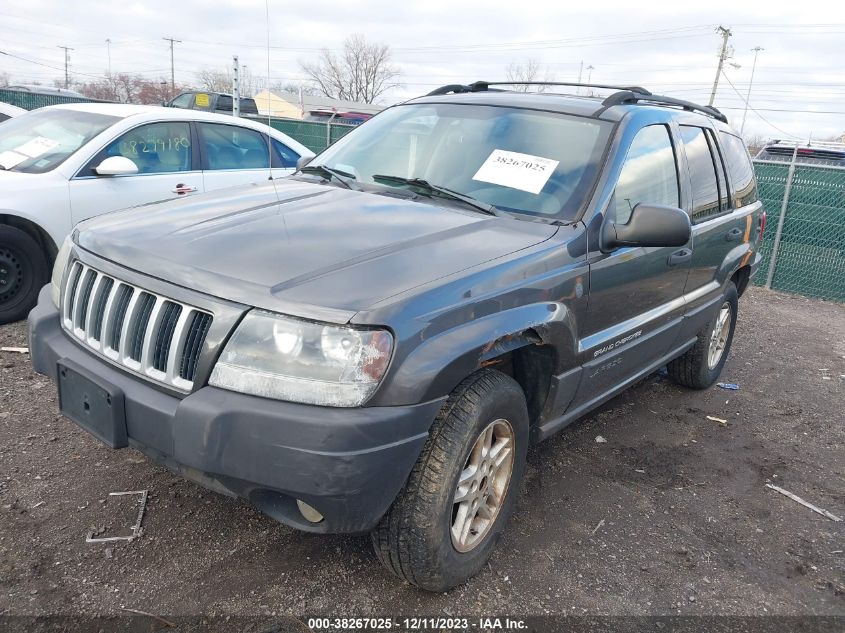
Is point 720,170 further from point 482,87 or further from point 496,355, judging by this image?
point 496,355

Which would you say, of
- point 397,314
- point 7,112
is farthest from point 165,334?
point 7,112

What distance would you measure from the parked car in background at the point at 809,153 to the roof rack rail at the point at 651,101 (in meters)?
7.02

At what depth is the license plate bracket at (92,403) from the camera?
2135mm

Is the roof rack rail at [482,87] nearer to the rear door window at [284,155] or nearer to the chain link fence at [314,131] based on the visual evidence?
the rear door window at [284,155]

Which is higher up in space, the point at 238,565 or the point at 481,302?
the point at 481,302

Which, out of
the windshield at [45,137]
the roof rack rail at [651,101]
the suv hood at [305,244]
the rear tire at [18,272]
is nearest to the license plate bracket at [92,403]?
the suv hood at [305,244]

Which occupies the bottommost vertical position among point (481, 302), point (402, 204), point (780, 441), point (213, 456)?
point (780, 441)

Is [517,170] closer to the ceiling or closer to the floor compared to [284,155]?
closer to the ceiling

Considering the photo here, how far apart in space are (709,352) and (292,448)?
3.86 metres

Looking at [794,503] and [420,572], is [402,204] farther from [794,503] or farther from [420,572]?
[794,503]

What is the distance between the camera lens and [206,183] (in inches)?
227

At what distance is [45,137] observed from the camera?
5.32 meters

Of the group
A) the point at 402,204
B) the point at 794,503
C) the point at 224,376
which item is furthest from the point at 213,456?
the point at 794,503

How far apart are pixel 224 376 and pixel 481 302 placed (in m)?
0.88
